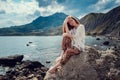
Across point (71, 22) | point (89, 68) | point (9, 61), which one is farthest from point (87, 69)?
point (9, 61)

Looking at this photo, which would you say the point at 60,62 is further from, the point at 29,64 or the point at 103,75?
the point at 29,64

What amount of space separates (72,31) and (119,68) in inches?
134

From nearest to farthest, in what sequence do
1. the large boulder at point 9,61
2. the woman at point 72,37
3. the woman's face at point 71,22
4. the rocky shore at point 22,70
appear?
the woman at point 72,37, the woman's face at point 71,22, the rocky shore at point 22,70, the large boulder at point 9,61

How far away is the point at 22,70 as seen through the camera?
150 ft

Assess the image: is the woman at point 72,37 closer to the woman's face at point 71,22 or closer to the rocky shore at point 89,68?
the woman's face at point 71,22

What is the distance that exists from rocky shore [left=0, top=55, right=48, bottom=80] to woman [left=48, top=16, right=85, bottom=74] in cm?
1920

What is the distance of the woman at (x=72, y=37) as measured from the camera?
44.4 ft

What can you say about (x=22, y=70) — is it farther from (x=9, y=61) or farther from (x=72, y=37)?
(x=72, y=37)

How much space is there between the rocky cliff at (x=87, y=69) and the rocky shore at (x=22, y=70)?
18625mm

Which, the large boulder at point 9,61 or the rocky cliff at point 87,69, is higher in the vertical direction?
the rocky cliff at point 87,69

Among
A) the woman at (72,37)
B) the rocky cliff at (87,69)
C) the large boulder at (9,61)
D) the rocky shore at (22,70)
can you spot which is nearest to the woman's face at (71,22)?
the woman at (72,37)

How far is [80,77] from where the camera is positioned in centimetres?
1405

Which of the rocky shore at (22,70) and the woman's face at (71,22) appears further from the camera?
the rocky shore at (22,70)

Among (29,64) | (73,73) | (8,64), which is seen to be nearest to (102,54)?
(73,73)
